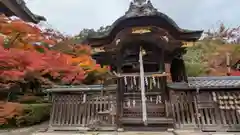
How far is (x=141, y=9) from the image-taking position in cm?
628

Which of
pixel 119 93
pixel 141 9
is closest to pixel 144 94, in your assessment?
pixel 119 93

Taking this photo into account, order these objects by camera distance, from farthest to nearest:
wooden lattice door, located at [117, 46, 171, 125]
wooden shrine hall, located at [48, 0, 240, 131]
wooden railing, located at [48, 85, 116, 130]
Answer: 1. wooden railing, located at [48, 85, 116, 130]
2. wooden lattice door, located at [117, 46, 171, 125]
3. wooden shrine hall, located at [48, 0, 240, 131]

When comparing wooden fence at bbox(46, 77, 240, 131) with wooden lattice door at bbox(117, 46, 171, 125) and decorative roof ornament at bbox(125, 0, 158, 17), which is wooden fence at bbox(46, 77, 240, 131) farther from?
decorative roof ornament at bbox(125, 0, 158, 17)

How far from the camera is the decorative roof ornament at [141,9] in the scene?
6.11 metres

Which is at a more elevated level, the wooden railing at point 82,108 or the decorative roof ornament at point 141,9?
the decorative roof ornament at point 141,9

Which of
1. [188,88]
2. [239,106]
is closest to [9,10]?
[188,88]

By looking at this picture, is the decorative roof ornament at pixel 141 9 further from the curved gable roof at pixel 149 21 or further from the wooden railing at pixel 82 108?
the wooden railing at pixel 82 108

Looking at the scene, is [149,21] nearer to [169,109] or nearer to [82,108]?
[169,109]

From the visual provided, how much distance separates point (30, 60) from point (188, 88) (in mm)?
5693

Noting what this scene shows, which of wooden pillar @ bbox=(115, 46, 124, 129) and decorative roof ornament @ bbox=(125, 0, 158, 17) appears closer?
decorative roof ornament @ bbox=(125, 0, 158, 17)

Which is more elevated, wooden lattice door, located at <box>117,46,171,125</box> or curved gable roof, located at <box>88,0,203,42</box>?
curved gable roof, located at <box>88,0,203,42</box>

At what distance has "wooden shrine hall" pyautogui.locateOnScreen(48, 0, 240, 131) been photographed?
6.27 metres

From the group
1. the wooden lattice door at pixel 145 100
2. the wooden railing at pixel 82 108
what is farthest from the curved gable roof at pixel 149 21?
the wooden railing at pixel 82 108

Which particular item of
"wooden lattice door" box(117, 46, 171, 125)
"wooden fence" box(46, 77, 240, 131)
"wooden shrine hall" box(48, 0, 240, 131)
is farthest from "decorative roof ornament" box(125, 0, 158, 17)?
"wooden fence" box(46, 77, 240, 131)
